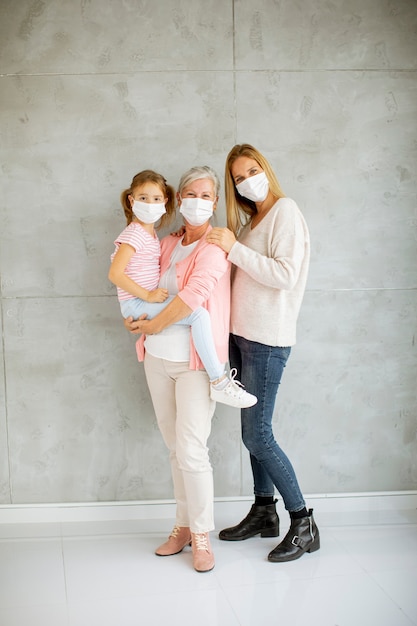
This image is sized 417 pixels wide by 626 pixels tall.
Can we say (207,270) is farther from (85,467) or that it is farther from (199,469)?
(85,467)

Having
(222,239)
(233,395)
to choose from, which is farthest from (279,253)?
(233,395)

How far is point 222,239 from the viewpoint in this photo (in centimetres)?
248

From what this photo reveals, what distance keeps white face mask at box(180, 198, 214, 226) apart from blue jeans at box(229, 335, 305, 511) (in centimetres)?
52

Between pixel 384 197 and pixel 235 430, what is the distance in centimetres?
132

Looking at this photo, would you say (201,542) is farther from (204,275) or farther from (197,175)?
(197,175)

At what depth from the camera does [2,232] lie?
9.60 feet

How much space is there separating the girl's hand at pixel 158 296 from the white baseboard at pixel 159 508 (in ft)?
3.58

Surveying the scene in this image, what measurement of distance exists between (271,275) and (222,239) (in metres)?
0.24

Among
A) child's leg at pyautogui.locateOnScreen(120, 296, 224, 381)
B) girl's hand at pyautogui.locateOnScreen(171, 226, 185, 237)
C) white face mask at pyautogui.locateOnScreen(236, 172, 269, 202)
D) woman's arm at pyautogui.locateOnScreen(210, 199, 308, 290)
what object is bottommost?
child's leg at pyautogui.locateOnScreen(120, 296, 224, 381)

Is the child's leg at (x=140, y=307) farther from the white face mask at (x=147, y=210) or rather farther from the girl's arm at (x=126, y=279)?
the white face mask at (x=147, y=210)

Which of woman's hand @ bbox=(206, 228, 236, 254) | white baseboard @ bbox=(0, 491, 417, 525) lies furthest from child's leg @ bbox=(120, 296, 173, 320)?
white baseboard @ bbox=(0, 491, 417, 525)

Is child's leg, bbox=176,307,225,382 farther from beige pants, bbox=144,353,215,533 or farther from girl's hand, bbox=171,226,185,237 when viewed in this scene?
girl's hand, bbox=171,226,185,237

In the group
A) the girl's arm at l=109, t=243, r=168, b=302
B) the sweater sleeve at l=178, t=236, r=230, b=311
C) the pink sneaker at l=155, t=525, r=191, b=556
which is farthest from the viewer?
the pink sneaker at l=155, t=525, r=191, b=556

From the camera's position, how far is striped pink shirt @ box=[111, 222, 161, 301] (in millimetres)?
2559
